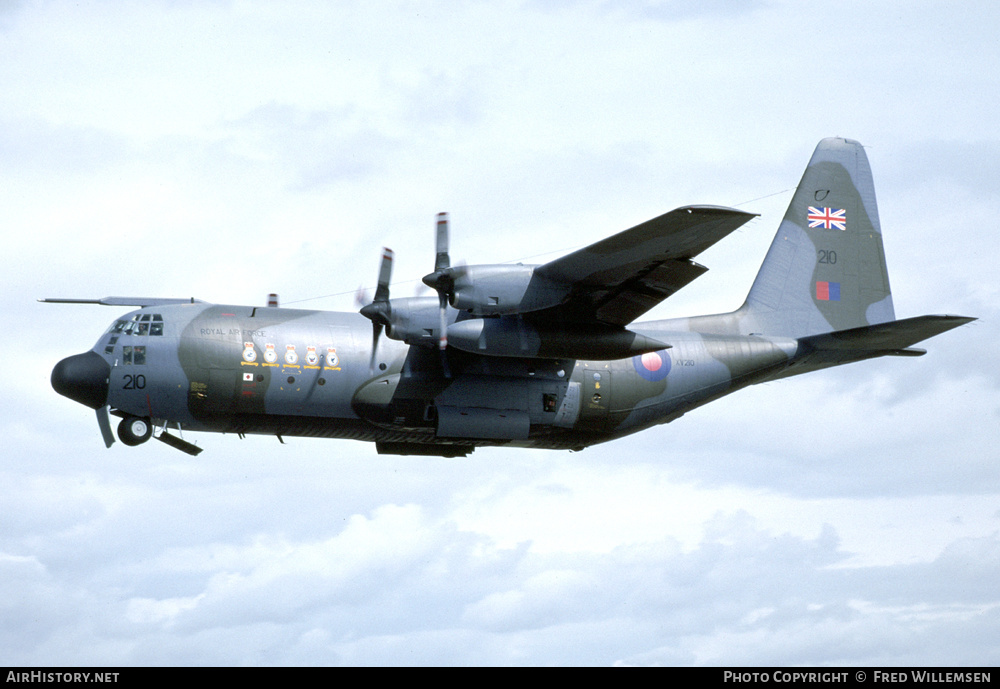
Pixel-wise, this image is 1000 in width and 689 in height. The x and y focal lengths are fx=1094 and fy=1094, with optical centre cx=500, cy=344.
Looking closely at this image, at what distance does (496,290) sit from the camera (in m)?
19.6

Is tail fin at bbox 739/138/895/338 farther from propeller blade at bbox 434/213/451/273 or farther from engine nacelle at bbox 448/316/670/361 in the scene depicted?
propeller blade at bbox 434/213/451/273

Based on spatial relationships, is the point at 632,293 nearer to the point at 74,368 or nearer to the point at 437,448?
the point at 437,448

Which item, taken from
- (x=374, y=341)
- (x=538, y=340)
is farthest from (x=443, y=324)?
(x=538, y=340)

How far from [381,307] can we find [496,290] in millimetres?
2519

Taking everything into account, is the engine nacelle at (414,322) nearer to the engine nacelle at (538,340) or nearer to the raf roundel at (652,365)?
the engine nacelle at (538,340)

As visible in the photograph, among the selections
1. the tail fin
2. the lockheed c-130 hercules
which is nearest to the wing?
the lockheed c-130 hercules

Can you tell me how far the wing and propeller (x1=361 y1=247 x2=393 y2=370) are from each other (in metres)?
2.84

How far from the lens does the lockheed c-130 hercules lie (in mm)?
19812

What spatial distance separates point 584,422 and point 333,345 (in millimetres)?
5387

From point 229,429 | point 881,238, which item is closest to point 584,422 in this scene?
point 229,429

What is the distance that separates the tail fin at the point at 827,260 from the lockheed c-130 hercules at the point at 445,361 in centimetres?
222

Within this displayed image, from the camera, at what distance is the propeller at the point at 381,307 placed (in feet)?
67.9

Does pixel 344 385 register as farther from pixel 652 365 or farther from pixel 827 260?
pixel 827 260
